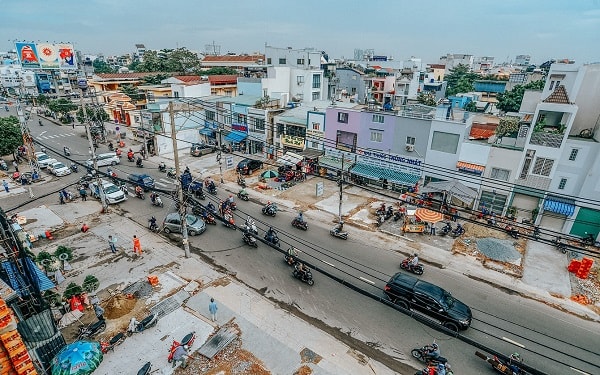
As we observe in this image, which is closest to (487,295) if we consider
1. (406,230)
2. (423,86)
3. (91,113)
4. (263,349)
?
(406,230)

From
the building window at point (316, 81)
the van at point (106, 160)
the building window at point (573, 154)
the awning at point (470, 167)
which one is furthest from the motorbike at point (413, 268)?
the building window at point (316, 81)

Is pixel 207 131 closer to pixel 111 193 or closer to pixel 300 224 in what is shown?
pixel 111 193

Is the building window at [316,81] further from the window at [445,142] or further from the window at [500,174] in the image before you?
the window at [500,174]

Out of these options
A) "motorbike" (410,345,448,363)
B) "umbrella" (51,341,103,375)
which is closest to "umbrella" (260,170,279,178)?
"umbrella" (51,341,103,375)

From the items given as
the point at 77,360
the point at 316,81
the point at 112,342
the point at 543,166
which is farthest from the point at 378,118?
the point at 77,360

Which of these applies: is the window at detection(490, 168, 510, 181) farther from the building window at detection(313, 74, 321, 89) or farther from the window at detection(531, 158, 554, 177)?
the building window at detection(313, 74, 321, 89)

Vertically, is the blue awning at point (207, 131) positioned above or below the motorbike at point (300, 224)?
above
